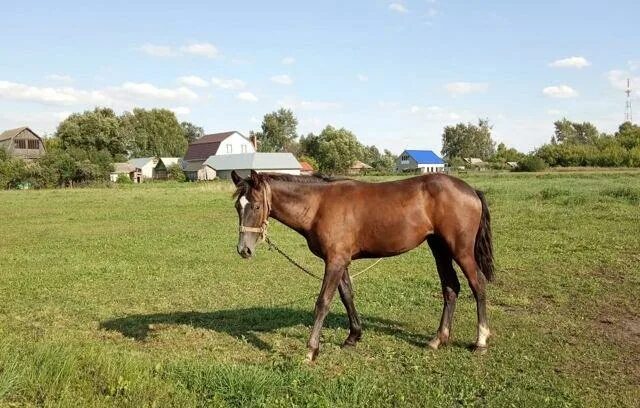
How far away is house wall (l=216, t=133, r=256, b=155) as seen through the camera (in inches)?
3132

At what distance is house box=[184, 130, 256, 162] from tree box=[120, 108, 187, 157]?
20.3m

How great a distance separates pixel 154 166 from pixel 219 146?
15913mm

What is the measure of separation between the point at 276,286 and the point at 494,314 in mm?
4212

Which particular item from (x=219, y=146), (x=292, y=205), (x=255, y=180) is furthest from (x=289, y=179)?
(x=219, y=146)

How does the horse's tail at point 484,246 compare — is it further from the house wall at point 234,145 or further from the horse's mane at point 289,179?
the house wall at point 234,145

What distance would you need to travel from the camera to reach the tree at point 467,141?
121 metres

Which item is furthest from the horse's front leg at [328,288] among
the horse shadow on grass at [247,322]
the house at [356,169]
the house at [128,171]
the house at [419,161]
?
the house at [419,161]

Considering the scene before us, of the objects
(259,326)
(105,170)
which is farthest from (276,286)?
(105,170)

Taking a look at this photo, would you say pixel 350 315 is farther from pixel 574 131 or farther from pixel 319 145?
pixel 574 131

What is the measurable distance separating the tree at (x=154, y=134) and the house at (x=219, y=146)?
2029 centimetres

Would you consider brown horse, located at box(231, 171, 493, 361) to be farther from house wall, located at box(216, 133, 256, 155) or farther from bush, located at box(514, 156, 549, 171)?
house wall, located at box(216, 133, 256, 155)

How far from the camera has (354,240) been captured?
6.19 m

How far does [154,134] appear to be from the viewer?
102 meters

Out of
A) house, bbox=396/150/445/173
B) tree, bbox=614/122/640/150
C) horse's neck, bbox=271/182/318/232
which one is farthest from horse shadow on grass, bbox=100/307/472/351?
house, bbox=396/150/445/173
